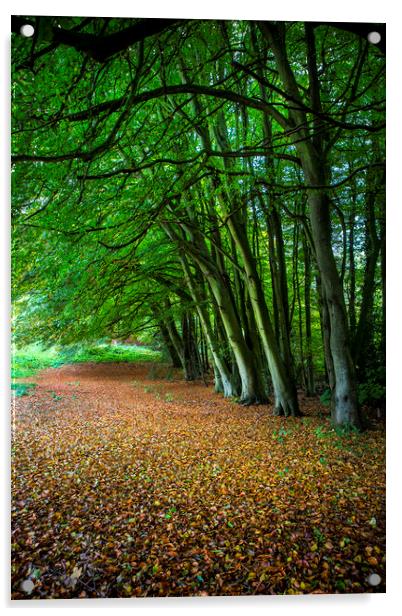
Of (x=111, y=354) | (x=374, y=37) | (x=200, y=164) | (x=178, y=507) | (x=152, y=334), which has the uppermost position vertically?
(x=374, y=37)

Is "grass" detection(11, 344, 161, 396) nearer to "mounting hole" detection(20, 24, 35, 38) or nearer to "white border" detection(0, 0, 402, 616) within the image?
"white border" detection(0, 0, 402, 616)

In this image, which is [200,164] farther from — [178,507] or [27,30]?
[178,507]

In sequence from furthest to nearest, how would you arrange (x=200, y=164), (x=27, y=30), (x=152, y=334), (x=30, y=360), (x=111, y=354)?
(x=152, y=334)
(x=111, y=354)
(x=200, y=164)
(x=30, y=360)
(x=27, y=30)

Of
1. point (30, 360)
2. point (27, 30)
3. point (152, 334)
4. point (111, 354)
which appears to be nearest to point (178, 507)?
point (30, 360)

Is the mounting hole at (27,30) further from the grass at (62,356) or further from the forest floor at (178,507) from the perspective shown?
the forest floor at (178,507)

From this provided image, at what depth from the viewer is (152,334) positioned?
4.79m

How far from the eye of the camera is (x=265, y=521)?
240cm

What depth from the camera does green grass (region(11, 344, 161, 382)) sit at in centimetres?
269

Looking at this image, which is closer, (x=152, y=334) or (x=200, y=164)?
(x=200, y=164)

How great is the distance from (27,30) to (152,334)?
3.15 m

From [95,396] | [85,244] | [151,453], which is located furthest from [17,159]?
[151,453]
